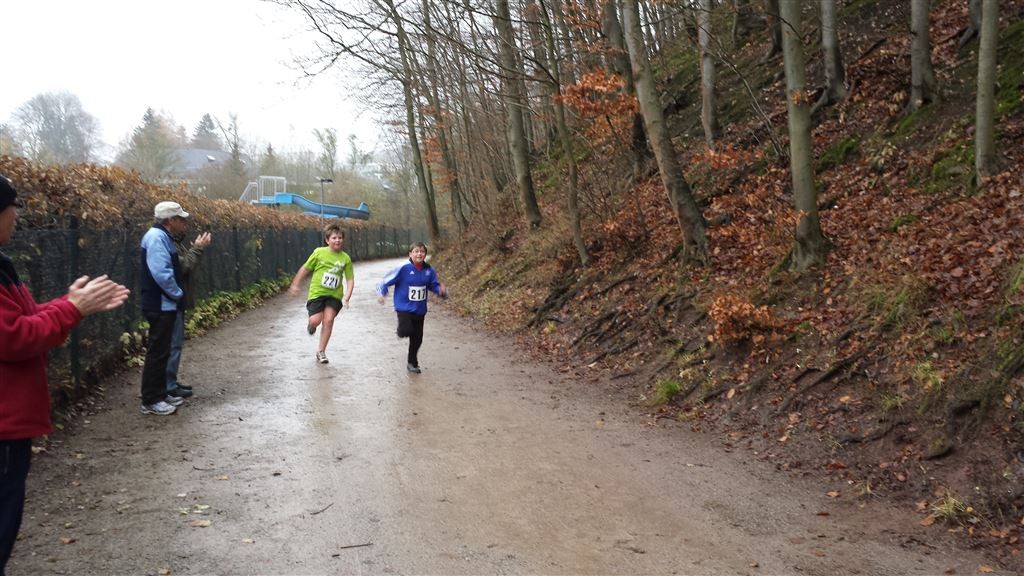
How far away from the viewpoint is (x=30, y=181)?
8203 mm

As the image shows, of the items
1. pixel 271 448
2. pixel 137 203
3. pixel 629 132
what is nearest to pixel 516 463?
pixel 271 448

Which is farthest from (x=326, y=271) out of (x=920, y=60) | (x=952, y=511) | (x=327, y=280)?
(x=920, y=60)

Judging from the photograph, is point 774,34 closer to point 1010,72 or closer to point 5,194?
point 1010,72

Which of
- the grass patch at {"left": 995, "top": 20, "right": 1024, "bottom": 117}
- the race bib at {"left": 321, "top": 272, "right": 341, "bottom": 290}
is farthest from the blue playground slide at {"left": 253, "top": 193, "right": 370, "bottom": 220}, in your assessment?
the grass patch at {"left": 995, "top": 20, "right": 1024, "bottom": 117}

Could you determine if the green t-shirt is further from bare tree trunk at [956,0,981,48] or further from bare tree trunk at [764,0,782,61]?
bare tree trunk at [764,0,782,61]

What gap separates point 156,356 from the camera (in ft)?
25.7

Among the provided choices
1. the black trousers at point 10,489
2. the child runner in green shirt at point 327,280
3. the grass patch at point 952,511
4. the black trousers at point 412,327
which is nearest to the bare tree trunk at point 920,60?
the black trousers at point 412,327

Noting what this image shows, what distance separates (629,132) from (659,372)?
33.8 ft

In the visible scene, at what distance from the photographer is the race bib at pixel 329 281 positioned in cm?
1105

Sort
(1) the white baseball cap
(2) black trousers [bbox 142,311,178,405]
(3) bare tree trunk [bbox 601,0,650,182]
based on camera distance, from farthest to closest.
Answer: (3) bare tree trunk [bbox 601,0,650,182] < (1) the white baseball cap < (2) black trousers [bbox 142,311,178,405]

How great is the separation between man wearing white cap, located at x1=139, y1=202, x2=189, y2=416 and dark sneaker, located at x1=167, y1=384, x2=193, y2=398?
0.50 m

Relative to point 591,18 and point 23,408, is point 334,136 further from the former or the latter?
point 23,408

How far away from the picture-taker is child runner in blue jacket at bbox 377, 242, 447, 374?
425 inches

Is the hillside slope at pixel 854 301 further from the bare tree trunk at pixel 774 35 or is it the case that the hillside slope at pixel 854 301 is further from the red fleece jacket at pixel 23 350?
the red fleece jacket at pixel 23 350
